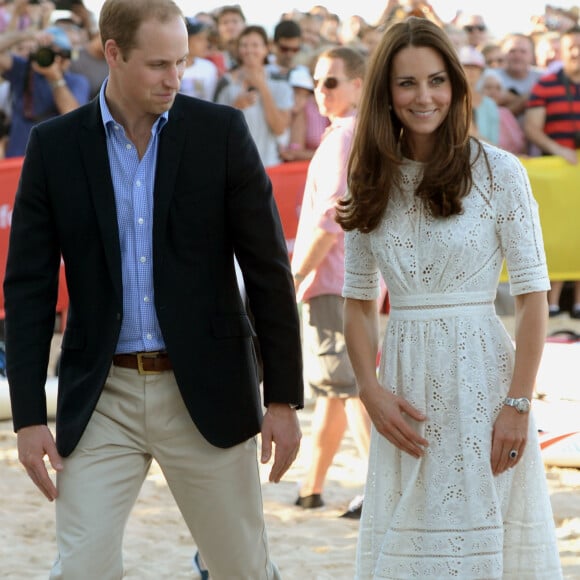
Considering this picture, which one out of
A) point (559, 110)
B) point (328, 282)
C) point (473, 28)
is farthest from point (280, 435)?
point (473, 28)

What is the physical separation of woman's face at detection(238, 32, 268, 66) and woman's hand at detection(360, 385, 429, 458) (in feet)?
24.6

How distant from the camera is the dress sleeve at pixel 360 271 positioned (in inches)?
121

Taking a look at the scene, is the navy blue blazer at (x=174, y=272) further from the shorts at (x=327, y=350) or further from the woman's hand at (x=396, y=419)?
the shorts at (x=327, y=350)

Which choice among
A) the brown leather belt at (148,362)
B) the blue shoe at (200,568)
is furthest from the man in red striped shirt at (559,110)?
the brown leather belt at (148,362)

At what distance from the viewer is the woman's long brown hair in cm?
290

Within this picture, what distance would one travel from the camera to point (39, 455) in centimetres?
294

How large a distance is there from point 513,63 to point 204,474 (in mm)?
8945

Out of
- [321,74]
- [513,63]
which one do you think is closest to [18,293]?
[321,74]

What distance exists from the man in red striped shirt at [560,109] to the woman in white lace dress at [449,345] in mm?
7799

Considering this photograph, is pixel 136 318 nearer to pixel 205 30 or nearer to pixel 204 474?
pixel 204 474

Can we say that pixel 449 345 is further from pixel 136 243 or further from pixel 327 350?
pixel 327 350

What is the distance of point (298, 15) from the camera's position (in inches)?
483

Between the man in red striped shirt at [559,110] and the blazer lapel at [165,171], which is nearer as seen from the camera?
the blazer lapel at [165,171]

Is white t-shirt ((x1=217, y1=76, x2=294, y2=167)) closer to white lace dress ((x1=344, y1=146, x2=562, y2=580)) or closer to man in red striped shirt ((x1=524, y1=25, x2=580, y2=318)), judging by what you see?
man in red striped shirt ((x1=524, y1=25, x2=580, y2=318))
